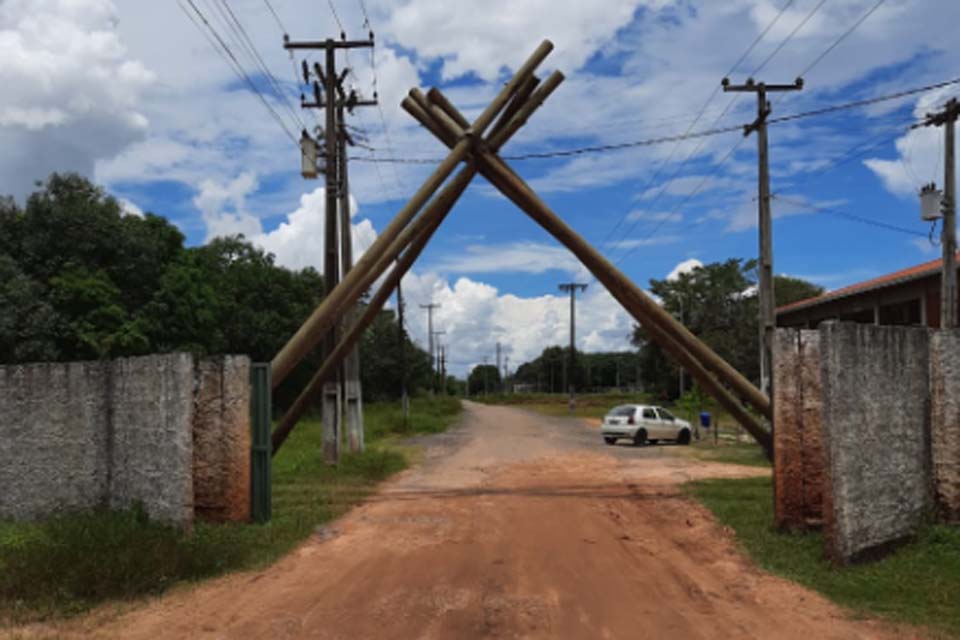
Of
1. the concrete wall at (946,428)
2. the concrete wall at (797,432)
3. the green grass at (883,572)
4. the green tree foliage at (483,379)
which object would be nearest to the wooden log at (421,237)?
the concrete wall at (797,432)

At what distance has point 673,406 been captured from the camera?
5356 centimetres

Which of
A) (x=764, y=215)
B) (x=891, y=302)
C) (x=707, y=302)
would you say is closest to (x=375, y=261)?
(x=764, y=215)

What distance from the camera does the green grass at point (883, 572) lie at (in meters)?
6.41

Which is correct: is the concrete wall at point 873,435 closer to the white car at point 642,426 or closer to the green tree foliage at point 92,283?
the white car at point 642,426

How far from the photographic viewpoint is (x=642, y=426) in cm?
2570


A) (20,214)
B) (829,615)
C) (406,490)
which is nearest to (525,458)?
(406,490)

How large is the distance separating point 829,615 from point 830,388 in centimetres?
225

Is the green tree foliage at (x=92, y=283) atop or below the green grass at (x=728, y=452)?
atop

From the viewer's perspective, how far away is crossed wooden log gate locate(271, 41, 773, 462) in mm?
12133

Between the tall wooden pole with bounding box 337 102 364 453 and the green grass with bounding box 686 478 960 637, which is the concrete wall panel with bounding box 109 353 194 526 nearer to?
the green grass with bounding box 686 478 960 637

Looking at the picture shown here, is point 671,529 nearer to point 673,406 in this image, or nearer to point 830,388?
point 830,388

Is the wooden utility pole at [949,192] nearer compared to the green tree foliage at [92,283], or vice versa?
the wooden utility pole at [949,192]

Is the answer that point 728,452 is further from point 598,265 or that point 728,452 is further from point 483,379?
point 483,379

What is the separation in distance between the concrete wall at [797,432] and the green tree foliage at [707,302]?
43.4 meters
